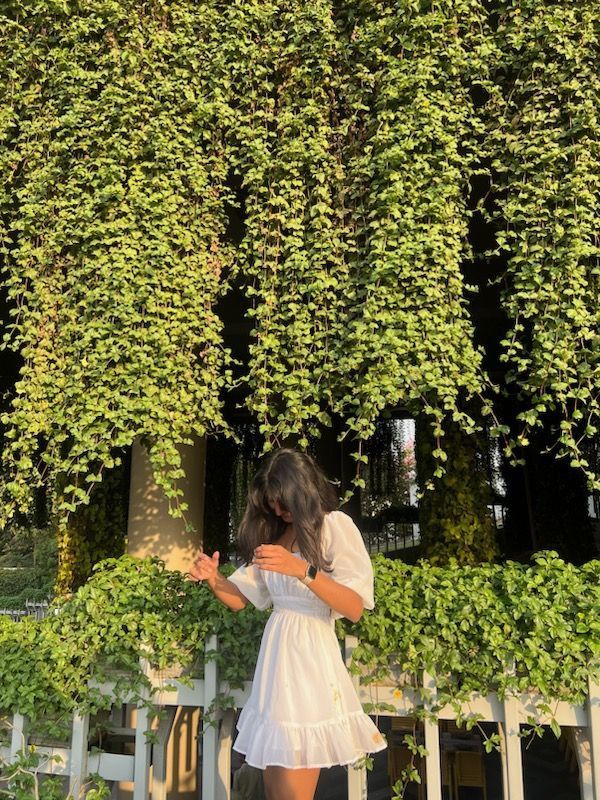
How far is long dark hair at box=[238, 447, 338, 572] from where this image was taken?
71.7 inches

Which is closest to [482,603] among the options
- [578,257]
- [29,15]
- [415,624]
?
[415,624]

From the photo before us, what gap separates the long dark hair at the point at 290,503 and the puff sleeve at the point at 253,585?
89 millimetres

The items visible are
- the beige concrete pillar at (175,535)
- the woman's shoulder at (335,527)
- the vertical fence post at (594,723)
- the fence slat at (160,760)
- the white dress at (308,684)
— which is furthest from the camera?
the beige concrete pillar at (175,535)

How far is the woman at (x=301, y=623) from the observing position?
1.73 meters

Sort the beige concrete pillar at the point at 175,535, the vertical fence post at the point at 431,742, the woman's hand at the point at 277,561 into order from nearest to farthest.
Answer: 1. the woman's hand at the point at 277,561
2. the vertical fence post at the point at 431,742
3. the beige concrete pillar at the point at 175,535

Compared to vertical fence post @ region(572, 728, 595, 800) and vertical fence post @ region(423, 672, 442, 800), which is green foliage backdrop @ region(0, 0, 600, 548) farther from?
vertical fence post @ region(572, 728, 595, 800)

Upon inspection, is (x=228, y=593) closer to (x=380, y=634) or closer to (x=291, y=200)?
(x=380, y=634)

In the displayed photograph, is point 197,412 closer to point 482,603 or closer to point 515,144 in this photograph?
point 482,603

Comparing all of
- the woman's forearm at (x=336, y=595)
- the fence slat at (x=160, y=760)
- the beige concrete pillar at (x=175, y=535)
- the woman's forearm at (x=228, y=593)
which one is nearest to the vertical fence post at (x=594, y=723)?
the woman's forearm at (x=336, y=595)

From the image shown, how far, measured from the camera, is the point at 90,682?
2.67m

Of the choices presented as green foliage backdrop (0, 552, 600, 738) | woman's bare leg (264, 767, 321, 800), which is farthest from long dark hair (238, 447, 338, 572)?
green foliage backdrop (0, 552, 600, 738)

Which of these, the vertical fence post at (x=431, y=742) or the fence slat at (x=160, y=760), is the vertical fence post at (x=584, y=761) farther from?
the fence slat at (x=160, y=760)

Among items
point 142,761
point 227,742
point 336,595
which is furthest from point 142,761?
point 336,595

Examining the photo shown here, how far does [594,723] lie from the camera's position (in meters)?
2.24
